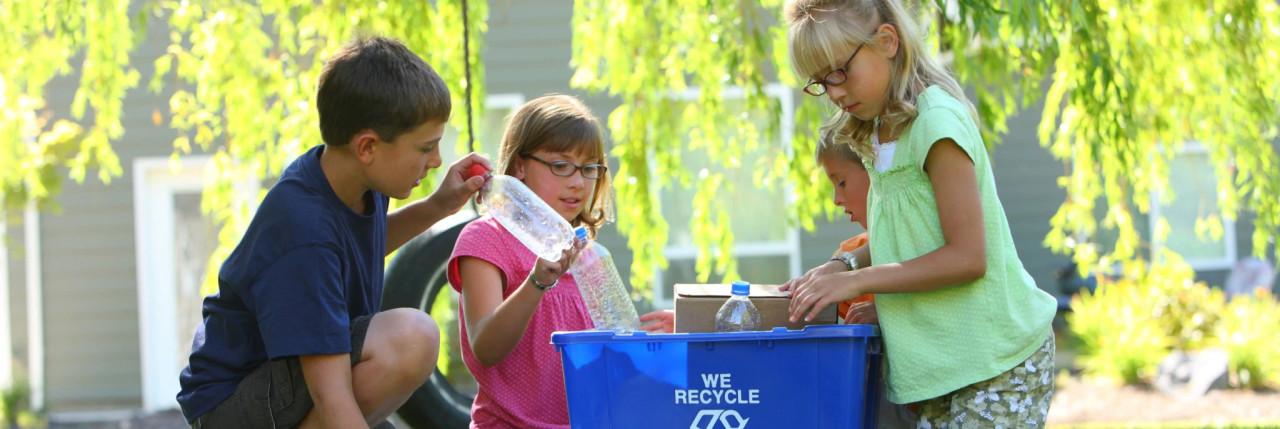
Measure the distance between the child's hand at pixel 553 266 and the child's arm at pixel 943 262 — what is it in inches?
20.2

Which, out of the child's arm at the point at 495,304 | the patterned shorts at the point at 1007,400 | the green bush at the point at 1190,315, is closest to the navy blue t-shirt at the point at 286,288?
the child's arm at the point at 495,304

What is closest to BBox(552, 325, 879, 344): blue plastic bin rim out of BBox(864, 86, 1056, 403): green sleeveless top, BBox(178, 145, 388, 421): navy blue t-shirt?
BBox(864, 86, 1056, 403): green sleeveless top

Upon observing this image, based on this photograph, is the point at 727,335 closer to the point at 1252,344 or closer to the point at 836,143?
the point at 836,143

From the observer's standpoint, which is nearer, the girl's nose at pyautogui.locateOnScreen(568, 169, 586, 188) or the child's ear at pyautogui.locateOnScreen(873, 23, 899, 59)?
the child's ear at pyautogui.locateOnScreen(873, 23, 899, 59)

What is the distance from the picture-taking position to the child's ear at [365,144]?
2578 mm

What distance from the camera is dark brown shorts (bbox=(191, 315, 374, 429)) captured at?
251 cm

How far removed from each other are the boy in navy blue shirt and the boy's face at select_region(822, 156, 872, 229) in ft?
3.47

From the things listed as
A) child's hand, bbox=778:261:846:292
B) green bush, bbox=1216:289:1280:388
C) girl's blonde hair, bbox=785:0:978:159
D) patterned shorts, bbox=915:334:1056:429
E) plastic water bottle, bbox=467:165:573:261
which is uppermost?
girl's blonde hair, bbox=785:0:978:159

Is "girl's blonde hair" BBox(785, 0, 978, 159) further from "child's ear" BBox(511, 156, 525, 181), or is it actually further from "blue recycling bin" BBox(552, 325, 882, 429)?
"child's ear" BBox(511, 156, 525, 181)

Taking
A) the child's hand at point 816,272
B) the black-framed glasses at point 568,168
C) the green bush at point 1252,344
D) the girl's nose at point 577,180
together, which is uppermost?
the black-framed glasses at point 568,168

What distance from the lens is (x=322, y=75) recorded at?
8.74 ft

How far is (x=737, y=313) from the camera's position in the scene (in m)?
2.42

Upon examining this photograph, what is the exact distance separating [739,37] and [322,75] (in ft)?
9.27

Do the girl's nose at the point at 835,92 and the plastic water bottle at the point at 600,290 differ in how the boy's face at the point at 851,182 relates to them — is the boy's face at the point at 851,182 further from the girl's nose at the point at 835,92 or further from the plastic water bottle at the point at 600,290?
the plastic water bottle at the point at 600,290
